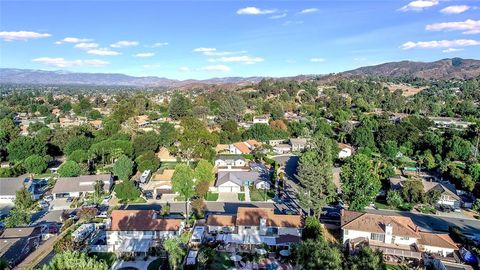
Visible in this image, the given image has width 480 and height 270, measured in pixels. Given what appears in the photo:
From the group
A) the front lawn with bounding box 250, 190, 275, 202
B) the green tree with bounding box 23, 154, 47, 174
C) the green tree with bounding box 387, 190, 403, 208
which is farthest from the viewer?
the green tree with bounding box 23, 154, 47, 174

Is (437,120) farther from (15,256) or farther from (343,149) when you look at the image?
(15,256)

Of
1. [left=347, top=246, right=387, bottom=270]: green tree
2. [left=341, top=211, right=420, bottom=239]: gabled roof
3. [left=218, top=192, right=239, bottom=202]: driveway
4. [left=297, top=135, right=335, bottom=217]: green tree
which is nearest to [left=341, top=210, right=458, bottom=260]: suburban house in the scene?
[left=341, top=211, right=420, bottom=239]: gabled roof

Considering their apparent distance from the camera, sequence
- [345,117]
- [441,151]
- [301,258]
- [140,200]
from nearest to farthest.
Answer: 1. [301,258]
2. [140,200]
3. [441,151]
4. [345,117]

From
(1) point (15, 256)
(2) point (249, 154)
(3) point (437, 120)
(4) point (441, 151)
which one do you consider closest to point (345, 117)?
(3) point (437, 120)

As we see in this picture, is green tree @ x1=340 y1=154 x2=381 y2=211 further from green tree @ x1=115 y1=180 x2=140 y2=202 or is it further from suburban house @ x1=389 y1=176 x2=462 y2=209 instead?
green tree @ x1=115 y1=180 x2=140 y2=202

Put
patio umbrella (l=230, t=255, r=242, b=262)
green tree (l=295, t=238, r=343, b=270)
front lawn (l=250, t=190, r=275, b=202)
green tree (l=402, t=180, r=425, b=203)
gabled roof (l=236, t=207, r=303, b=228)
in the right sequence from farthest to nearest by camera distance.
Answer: front lawn (l=250, t=190, r=275, b=202)
green tree (l=402, t=180, r=425, b=203)
gabled roof (l=236, t=207, r=303, b=228)
patio umbrella (l=230, t=255, r=242, b=262)
green tree (l=295, t=238, r=343, b=270)

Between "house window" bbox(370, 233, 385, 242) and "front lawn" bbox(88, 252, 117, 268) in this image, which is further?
"house window" bbox(370, 233, 385, 242)

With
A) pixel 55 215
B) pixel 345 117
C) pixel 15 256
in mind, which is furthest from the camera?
pixel 345 117
